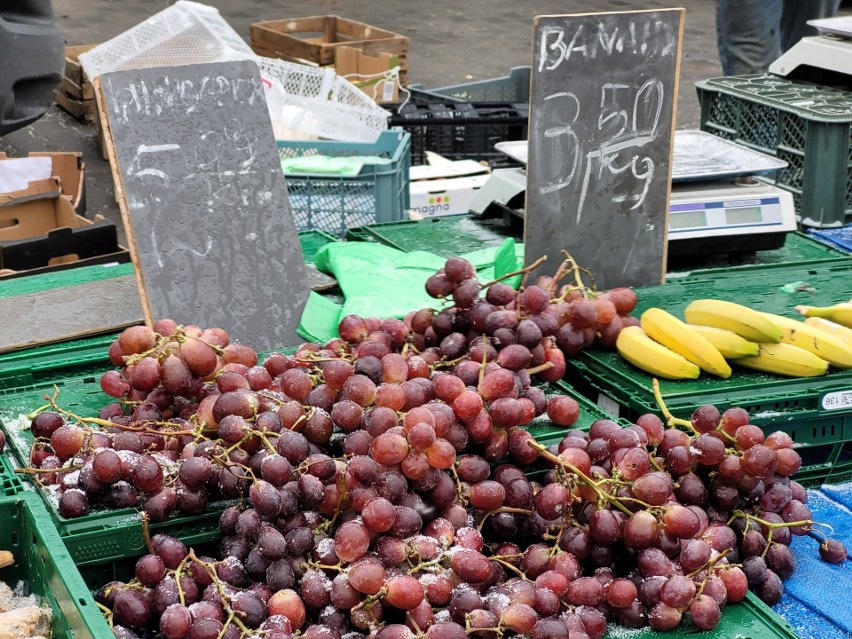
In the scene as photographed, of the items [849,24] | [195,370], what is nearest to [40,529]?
[195,370]

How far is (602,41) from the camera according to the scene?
2.52 meters

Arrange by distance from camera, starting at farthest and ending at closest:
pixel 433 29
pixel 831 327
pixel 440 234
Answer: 1. pixel 433 29
2. pixel 440 234
3. pixel 831 327

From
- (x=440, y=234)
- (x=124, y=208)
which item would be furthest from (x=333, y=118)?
(x=124, y=208)

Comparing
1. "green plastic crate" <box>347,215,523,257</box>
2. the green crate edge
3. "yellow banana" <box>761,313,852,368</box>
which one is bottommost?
"green plastic crate" <box>347,215,523,257</box>

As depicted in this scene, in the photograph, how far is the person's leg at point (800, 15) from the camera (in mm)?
5168

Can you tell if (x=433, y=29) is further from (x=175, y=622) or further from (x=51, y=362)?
(x=175, y=622)

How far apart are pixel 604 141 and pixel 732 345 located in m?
0.68

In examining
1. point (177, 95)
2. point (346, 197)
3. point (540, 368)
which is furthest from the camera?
point (346, 197)

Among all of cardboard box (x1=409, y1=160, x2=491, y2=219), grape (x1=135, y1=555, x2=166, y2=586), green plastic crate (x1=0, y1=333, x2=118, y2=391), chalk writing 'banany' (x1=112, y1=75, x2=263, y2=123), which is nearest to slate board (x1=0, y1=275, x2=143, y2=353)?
green plastic crate (x1=0, y1=333, x2=118, y2=391)

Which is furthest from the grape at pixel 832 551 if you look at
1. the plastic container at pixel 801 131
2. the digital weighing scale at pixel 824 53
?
the digital weighing scale at pixel 824 53

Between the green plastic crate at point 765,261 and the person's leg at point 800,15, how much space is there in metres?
2.56

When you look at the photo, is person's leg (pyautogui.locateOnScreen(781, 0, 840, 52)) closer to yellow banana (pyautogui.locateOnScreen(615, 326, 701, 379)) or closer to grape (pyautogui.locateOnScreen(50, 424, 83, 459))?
yellow banana (pyautogui.locateOnScreen(615, 326, 701, 379))

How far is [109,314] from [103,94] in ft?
1.69

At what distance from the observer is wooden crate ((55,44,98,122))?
6652mm
